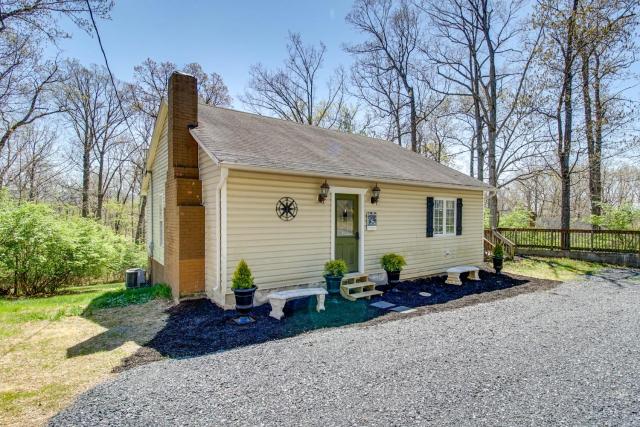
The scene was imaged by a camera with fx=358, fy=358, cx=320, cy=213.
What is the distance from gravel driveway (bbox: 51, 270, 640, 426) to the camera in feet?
10.2

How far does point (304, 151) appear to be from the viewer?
28.4ft

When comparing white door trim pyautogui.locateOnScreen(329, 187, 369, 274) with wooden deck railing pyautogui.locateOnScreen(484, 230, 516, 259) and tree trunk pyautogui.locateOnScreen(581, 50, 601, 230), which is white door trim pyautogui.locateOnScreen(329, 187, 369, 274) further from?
tree trunk pyautogui.locateOnScreen(581, 50, 601, 230)

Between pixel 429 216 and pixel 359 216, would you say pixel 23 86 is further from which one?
pixel 429 216

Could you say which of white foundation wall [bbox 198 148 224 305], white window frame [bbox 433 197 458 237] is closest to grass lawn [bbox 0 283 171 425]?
white foundation wall [bbox 198 148 224 305]

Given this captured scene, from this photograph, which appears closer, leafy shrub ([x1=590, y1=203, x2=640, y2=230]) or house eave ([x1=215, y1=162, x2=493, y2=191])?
house eave ([x1=215, y1=162, x2=493, y2=191])

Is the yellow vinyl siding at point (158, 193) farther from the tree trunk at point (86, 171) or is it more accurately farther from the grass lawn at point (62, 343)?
the tree trunk at point (86, 171)

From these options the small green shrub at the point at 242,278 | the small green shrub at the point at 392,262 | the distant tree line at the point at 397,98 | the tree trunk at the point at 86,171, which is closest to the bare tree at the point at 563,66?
the distant tree line at the point at 397,98

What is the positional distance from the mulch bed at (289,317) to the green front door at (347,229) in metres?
1.13

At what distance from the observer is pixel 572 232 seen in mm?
13812

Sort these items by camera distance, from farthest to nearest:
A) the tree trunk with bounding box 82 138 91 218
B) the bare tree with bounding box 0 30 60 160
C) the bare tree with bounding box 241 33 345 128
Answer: the bare tree with bounding box 241 33 345 128
the tree trunk with bounding box 82 138 91 218
the bare tree with bounding box 0 30 60 160

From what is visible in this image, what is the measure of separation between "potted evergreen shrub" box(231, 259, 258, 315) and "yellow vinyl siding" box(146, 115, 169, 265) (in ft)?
13.9

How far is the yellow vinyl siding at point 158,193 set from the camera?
369 inches

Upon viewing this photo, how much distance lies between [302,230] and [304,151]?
7.00 ft

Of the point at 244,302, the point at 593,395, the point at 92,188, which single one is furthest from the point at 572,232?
the point at 92,188
